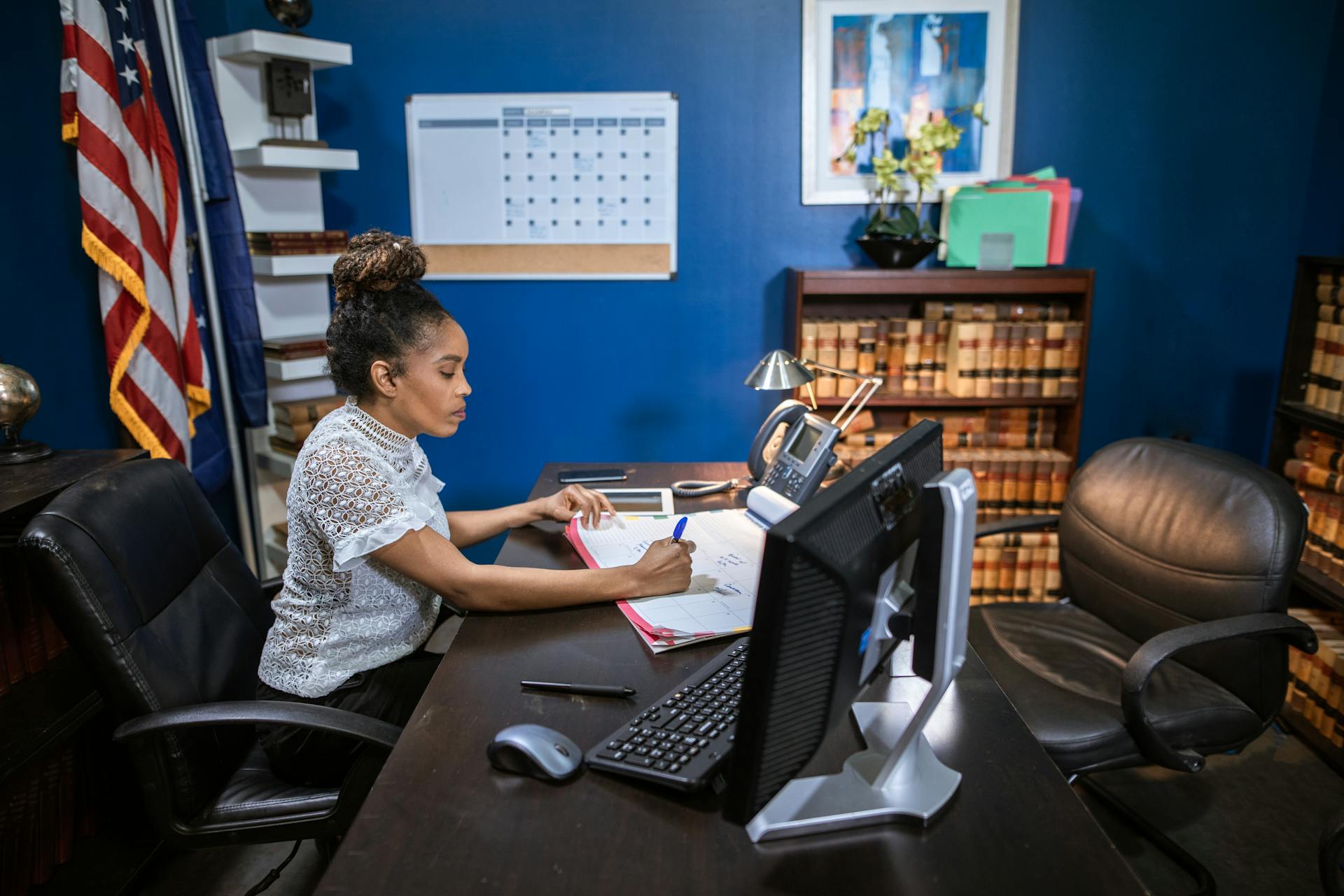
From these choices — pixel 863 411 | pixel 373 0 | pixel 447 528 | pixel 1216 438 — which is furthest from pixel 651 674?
pixel 1216 438

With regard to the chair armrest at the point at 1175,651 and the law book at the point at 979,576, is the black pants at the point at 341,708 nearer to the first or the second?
the chair armrest at the point at 1175,651

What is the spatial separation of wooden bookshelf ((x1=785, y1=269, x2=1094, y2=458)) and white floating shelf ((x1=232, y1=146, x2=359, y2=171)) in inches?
60.3

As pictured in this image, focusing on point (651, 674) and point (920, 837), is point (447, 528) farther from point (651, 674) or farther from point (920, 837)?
point (920, 837)

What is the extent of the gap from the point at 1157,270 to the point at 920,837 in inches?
117

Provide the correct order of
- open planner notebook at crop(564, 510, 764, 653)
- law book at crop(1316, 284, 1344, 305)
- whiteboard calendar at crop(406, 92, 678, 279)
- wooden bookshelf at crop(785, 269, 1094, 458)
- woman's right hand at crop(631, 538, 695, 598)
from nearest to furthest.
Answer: open planner notebook at crop(564, 510, 764, 653)
woman's right hand at crop(631, 538, 695, 598)
law book at crop(1316, 284, 1344, 305)
wooden bookshelf at crop(785, 269, 1094, 458)
whiteboard calendar at crop(406, 92, 678, 279)

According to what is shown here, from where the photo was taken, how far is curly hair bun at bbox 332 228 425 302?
160cm

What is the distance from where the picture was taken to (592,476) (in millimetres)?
2377

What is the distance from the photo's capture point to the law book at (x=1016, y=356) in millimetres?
3041

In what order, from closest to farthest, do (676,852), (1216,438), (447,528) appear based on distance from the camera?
1. (676,852)
2. (447,528)
3. (1216,438)

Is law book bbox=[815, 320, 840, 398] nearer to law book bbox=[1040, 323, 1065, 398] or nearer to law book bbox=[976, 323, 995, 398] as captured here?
law book bbox=[976, 323, 995, 398]

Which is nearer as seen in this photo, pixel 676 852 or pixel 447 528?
pixel 676 852

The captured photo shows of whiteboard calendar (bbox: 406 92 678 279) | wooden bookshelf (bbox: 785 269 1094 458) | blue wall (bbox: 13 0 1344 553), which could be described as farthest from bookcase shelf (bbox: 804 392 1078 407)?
whiteboard calendar (bbox: 406 92 678 279)

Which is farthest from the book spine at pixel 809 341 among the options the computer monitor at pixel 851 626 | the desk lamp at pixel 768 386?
the computer monitor at pixel 851 626

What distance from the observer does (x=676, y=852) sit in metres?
0.95
